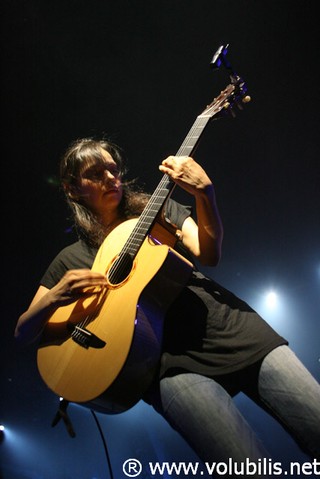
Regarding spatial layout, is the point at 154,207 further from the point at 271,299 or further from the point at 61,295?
the point at 271,299

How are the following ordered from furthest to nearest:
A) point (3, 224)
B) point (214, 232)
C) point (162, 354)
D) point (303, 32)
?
point (3, 224) < point (303, 32) < point (214, 232) < point (162, 354)

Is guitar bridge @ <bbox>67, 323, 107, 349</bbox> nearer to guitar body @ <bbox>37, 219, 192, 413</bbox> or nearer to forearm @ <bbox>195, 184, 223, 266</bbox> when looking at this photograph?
guitar body @ <bbox>37, 219, 192, 413</bbox>

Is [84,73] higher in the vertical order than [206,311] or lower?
higher

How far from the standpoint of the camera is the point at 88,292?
1730mm

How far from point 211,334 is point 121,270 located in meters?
0.52

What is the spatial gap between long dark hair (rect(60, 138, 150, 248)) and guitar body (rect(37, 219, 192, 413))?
652 mm

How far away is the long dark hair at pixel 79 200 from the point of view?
7.59 ft

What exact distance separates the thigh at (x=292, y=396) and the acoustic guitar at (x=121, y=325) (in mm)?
476

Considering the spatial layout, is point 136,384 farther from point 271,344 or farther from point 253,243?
point 253,243

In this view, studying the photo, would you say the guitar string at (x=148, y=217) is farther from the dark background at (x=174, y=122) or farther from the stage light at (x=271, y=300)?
the stage light at (x=271, y=300)

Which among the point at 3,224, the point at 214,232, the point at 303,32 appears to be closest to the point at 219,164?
the point at 303,32

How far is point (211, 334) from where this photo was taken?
1.56 m

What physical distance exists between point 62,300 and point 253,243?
16.9 feet

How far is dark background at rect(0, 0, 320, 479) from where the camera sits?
185 inches
